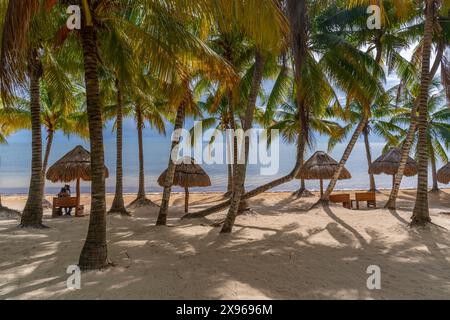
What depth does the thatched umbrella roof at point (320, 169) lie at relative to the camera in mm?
17547

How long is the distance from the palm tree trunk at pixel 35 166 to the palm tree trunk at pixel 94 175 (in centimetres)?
482

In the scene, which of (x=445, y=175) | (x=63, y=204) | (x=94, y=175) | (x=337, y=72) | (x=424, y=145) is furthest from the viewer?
(x=445, y=175)

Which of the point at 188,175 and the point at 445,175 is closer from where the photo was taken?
the point at 188,175

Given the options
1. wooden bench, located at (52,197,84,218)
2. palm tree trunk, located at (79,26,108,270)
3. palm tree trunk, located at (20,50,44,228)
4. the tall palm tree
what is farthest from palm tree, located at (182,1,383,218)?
the tall palm tree

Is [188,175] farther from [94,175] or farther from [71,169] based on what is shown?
[94,175]

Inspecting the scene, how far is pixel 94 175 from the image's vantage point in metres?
5.98

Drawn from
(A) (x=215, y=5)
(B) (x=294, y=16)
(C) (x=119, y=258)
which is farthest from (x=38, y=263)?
(B) (x=294, y=16)

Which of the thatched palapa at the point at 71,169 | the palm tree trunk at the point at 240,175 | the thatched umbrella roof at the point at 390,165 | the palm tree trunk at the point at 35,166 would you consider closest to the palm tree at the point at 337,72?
the palm tree trunk at the point at 240,175

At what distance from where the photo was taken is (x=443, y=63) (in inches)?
509

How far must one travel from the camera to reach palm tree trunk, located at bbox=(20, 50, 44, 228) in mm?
10180

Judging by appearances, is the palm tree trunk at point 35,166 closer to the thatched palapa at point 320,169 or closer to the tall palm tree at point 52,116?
the tall palm tree at point 52,116

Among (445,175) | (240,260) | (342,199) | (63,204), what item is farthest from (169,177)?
(445,175)

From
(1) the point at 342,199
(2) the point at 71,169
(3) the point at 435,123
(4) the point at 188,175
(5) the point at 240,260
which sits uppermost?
(3) the point at 435,123

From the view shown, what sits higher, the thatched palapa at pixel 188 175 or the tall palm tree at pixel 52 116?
the tall palm tree at pixel 52 116
